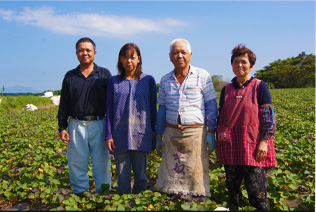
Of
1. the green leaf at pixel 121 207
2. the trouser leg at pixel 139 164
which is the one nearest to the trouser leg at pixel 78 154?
the trouser leg at pixel 139 164

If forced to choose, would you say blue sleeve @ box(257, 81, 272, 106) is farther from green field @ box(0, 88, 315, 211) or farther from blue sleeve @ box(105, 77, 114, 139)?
blue sleeve @ box(105, 77, 114, 139)

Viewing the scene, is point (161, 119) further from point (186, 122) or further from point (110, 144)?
point (110, 144)

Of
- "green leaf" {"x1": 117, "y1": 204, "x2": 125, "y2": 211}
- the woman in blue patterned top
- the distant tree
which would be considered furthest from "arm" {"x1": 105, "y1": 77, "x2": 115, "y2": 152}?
the distant tree

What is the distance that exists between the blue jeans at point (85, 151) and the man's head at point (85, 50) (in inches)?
27.5

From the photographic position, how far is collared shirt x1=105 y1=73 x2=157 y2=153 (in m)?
2.83

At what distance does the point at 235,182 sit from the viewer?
2746mm

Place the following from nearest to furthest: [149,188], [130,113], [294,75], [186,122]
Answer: [186,122] → [130,113] → [149,188] → [294,75]

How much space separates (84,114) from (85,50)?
72 centimetres

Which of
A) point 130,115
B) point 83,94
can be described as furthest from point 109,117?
point 83,94

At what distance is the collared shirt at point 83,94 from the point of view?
3000 mm

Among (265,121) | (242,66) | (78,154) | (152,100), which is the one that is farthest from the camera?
(78,154)

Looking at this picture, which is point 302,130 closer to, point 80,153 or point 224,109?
point 224,109

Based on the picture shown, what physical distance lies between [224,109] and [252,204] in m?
0.98

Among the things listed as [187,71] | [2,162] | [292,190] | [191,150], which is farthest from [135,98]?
[2,162]
